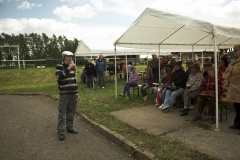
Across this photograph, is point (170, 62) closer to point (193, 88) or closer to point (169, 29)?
point (169, 29)

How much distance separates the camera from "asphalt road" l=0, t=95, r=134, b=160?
167 inches

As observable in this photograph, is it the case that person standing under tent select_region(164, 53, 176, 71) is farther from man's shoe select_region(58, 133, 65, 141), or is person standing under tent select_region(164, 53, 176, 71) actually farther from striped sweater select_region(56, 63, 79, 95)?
man's shoe select_region(58, 133, 65, 141)

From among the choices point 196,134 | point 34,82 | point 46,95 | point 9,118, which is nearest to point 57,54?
point 34,82

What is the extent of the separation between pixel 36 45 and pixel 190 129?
62055 mm

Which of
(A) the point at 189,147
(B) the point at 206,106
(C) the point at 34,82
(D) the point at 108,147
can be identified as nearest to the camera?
(A) the point at 189,147

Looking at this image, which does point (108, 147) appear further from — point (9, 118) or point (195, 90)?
point (9, 118)

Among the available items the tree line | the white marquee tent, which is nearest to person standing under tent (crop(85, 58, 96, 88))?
the white marquee tent

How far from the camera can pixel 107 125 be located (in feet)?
18.7

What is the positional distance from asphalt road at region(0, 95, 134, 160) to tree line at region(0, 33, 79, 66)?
170ft

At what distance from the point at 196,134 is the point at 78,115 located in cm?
382

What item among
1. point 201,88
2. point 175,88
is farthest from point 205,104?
point 175,88

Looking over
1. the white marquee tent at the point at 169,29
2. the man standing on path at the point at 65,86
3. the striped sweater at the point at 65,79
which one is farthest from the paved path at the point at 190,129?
the striped sweater at the point at 65,79

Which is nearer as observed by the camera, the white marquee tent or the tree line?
the white marquee tent

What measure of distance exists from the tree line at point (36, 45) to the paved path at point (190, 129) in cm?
5283
